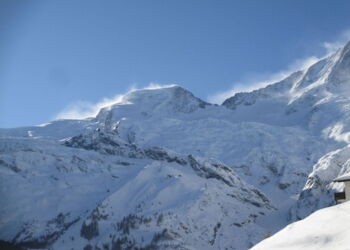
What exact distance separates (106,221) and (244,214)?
37.6m

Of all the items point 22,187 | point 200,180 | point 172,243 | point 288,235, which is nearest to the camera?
point 288,235

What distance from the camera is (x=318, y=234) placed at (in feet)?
78.5

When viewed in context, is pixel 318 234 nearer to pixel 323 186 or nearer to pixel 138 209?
pixel 138 209

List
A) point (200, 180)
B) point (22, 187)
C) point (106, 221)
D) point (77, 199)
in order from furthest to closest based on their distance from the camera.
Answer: point (22, 187) < point (77, 199) < point (200, 180) < point (106, 221)

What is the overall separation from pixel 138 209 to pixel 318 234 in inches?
4971

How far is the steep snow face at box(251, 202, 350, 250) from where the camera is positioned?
22.9m

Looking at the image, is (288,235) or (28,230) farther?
(28,230)

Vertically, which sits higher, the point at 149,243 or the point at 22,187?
the point at 22,187

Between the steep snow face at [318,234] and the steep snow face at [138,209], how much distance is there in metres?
107

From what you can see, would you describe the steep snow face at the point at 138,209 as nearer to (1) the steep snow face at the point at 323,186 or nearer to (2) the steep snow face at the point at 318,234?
(1) the steep snow face at the point at 323,186

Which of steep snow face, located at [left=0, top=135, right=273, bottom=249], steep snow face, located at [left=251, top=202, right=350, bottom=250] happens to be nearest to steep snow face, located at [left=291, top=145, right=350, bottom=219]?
steep snow face, located at [left=0, top=135, right=273, bottom=249]

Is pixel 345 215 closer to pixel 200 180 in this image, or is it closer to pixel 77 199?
pixel 200 180

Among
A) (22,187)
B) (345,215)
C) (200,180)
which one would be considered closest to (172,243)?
(200,180)

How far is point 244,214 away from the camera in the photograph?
508ft
